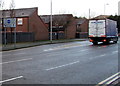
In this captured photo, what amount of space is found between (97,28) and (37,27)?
17786mm

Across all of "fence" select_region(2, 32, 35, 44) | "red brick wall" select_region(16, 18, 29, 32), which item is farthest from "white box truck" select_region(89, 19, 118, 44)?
"red brick wall" select_region(16, 18, 29, 32)

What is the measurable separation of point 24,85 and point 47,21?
166 ft

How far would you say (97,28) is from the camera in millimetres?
30719

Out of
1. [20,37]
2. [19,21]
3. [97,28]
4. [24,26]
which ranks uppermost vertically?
[19,21]

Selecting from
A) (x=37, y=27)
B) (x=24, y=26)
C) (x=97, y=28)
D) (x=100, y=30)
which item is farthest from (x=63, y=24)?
(x=100, y=30)

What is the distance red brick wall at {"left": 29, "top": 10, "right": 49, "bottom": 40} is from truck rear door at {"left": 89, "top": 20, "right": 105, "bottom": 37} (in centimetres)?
1589

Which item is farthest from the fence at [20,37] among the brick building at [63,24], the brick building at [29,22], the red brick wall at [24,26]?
the brick building at [63,24]

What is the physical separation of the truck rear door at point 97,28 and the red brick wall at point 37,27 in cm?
1589

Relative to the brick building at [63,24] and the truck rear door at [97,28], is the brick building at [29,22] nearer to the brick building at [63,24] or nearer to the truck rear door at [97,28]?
the brick building at [63,24]

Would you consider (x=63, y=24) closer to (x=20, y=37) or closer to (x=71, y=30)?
(x=71, y=30)

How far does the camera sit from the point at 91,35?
103ft

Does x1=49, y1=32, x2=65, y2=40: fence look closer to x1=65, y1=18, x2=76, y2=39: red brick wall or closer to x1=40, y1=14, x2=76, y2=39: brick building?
x1=40, y1=14, x2=76, y2=39: brick building

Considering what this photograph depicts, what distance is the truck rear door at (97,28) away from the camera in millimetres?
30362

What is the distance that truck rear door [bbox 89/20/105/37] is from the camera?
1195 inches
